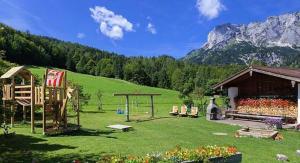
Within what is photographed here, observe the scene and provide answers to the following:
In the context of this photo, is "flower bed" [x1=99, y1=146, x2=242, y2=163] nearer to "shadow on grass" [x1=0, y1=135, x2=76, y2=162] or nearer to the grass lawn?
the grass lawn

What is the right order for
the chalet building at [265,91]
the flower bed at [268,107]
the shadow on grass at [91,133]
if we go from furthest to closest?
the flower bed at [268,107]
the chalet building at [265,91]
the shadow on grass at [91,133]

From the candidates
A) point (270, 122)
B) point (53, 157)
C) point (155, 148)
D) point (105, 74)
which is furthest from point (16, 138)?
point (105, 74)

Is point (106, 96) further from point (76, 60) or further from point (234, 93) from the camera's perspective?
point (76, 60)

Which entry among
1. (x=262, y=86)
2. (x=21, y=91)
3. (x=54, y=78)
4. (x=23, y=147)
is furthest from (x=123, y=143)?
(x=262, y=86)

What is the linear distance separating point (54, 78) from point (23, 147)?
5774mm

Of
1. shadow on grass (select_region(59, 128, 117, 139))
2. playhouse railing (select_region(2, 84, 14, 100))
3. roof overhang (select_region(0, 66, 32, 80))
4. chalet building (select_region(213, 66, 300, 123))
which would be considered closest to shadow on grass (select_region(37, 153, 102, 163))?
shadow on grass (select_region(59, 128, 117, 139))

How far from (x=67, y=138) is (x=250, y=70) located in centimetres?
1642

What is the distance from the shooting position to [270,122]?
25.3 m

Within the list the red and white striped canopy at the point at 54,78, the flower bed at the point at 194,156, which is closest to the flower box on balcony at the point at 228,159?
the flower bed at the point at 194,156

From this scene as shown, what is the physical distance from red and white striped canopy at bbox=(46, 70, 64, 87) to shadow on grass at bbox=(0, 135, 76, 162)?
10.7ft

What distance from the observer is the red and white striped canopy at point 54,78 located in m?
20.9

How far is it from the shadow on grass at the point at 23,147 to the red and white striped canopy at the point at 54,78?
10.7 feet

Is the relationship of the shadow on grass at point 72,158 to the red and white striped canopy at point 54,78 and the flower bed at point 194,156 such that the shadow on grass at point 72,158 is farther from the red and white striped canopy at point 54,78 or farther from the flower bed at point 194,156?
the red and white striped canopy at point 54,78

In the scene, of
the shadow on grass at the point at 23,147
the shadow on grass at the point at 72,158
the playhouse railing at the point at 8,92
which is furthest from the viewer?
the playhouse railing at the point at 8,92
